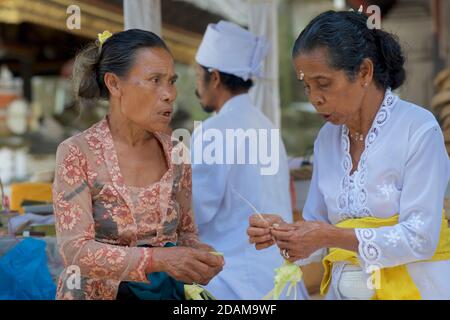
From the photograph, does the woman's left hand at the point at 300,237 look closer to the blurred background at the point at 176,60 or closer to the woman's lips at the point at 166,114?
the woman's lips at the point at 166,114

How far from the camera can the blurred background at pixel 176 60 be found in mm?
4422

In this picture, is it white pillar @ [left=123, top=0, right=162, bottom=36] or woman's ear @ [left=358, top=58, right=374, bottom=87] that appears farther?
white pillar @ [left=123, top=0, right=162, bottom=36]

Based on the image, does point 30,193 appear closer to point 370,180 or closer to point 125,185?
point 125,185

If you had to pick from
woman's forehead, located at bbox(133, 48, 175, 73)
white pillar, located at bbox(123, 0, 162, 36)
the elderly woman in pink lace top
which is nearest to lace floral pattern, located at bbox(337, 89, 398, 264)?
the elderly woman in pink lace top

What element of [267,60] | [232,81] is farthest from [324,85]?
[267,60]

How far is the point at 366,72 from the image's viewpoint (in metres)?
2.38

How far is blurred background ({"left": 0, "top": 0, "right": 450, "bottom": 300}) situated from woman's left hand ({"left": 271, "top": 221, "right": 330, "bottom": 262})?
2.62 ft

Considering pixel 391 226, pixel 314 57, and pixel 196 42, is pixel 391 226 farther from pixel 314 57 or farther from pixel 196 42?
pixel 196 42

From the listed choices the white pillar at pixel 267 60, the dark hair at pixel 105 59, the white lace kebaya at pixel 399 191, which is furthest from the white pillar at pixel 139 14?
the white lace kebaya at pixel 399 191

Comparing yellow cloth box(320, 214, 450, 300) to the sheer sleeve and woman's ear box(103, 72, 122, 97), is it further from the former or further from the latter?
woman's ear box(103, 72, 122, 97)

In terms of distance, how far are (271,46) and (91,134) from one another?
241 centimetres

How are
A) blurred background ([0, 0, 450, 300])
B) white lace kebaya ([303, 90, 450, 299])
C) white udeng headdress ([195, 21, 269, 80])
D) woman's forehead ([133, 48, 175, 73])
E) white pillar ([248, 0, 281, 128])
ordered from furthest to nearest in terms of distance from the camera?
white pillar ([248, 0, 281, 128])
blurred background ([0, 0, 450, 300])
white udeng headdress ([195, 21, 269, 80])
woman's forehead ([133, 48, 175, 73])
white lace kebaya ([303, 90, 450, 299])

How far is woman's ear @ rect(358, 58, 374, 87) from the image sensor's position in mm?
2367
